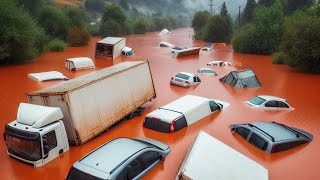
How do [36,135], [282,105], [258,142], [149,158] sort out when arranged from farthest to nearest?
[282,105]
[258,142]
[36,135]
[149,158]

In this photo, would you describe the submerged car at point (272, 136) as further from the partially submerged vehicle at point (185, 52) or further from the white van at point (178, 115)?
the partially submerged vehicle at point (185, 52)

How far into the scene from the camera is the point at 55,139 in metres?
12.8

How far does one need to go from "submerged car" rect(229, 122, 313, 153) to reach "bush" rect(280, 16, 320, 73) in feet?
59.2

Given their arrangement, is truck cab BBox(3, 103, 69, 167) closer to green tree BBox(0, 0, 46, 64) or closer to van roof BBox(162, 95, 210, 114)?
van roof BBox(162, 95, 210, 114)

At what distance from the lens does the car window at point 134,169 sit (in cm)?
1021

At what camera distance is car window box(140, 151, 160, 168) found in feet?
36.5

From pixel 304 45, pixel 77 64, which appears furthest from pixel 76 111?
pixel 304 45

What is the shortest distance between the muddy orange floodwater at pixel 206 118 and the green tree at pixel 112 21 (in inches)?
1100

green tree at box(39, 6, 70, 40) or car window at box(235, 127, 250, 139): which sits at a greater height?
green tree at box(39, 6, 70, 40)

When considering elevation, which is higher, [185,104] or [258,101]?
[185,104]

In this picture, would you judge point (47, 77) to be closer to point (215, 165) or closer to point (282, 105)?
point (282, 105)

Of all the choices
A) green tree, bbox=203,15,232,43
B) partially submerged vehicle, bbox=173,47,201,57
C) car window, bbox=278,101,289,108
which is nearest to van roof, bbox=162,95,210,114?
car window, bbox=278,101,289,108

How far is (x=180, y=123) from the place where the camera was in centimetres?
1620

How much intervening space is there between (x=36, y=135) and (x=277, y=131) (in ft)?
32.6
